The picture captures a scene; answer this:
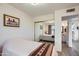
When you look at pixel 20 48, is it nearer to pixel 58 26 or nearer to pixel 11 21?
pixel 11 21

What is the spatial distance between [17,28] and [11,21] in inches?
5.7

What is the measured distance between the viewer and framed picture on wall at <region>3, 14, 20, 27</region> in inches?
46.9

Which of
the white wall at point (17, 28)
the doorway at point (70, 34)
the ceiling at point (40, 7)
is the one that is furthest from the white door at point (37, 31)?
the doorway at point (70, 34)

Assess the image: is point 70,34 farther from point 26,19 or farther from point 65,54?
point 26,19

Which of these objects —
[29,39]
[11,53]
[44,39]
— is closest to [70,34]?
[44,39]

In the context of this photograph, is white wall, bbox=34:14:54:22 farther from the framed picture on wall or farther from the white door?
the framed picture on wall

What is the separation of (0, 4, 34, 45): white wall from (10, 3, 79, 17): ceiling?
7cm

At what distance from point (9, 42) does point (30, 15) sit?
552 millimetres

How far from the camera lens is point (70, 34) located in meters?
1.34

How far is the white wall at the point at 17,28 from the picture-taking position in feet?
3.90

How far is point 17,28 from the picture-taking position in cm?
129

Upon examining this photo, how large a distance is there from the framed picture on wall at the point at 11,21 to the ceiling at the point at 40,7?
7.5 inches

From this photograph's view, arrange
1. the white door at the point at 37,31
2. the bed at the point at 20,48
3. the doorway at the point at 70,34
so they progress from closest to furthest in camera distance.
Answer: the bed at the point at 20,48 < the doorway at the point at 70,34 < the white door at the point at 37,31

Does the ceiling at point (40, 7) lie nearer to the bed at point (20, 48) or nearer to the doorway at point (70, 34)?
the doorway at point (70, 34)
